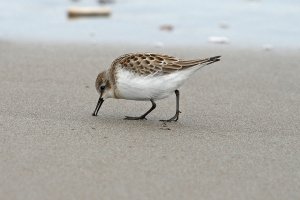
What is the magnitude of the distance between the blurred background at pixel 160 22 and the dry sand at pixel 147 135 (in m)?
0.94

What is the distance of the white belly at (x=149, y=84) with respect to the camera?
5.39 meters

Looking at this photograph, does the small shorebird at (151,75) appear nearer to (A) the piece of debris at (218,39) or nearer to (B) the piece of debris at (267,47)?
(B) the piece of debris at (267,47)

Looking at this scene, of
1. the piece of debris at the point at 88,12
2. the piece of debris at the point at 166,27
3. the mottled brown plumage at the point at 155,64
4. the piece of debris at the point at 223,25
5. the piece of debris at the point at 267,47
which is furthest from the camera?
the piece of debris at the point at 88,12

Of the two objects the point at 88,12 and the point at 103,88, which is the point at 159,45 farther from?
the point at 103,88

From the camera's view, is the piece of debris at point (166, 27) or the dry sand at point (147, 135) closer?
the dry sand at point (147, 135)

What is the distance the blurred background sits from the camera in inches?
347

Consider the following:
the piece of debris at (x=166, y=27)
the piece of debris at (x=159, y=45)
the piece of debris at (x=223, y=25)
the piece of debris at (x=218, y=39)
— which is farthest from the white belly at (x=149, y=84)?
the piece of debris at (x=223, y=25)

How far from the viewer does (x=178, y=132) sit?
206 inches

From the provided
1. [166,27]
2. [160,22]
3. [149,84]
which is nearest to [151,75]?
[149,84]

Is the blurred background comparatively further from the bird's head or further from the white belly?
the white belly

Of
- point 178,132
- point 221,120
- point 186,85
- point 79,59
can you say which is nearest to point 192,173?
point 178,132

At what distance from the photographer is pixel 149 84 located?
17.7ft

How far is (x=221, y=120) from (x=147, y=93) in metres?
0.68

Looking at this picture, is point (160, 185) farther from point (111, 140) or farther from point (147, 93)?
point (147, 93)
